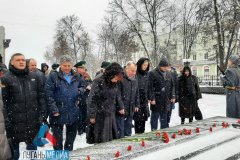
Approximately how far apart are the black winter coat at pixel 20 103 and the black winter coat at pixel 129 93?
1807 millimetres

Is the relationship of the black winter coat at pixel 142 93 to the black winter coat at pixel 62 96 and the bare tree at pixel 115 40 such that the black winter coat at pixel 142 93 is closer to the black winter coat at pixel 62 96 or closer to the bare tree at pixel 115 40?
the black winter coat at pixel 62 96

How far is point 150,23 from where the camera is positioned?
103 feet

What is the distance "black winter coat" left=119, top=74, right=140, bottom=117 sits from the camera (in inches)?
237

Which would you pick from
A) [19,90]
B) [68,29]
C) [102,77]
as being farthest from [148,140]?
[68,29]

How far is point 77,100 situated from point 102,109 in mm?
731

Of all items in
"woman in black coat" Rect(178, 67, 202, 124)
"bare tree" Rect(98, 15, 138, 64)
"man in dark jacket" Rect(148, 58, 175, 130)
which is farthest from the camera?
"bare tree" Rect(98, 15, 138, 64)

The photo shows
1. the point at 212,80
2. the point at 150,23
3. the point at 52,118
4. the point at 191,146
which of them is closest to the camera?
the point at 191,146

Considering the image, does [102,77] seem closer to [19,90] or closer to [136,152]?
[19,90]

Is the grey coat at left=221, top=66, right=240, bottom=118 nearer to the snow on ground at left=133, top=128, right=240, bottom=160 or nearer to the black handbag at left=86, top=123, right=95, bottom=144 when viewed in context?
the snow on ground at left=133, top=128, right=240, bottom=160

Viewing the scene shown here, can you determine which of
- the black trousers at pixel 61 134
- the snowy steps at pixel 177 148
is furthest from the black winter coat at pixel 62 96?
the snowy steps at pixel 177 148

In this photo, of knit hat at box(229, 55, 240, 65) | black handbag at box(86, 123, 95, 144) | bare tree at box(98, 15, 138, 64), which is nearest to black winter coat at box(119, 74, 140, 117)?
black handbag at box(86, 123, 95, 144)

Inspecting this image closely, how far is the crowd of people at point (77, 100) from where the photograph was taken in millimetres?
4473

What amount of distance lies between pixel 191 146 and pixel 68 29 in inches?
1625

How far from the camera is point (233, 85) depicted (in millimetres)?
7172
